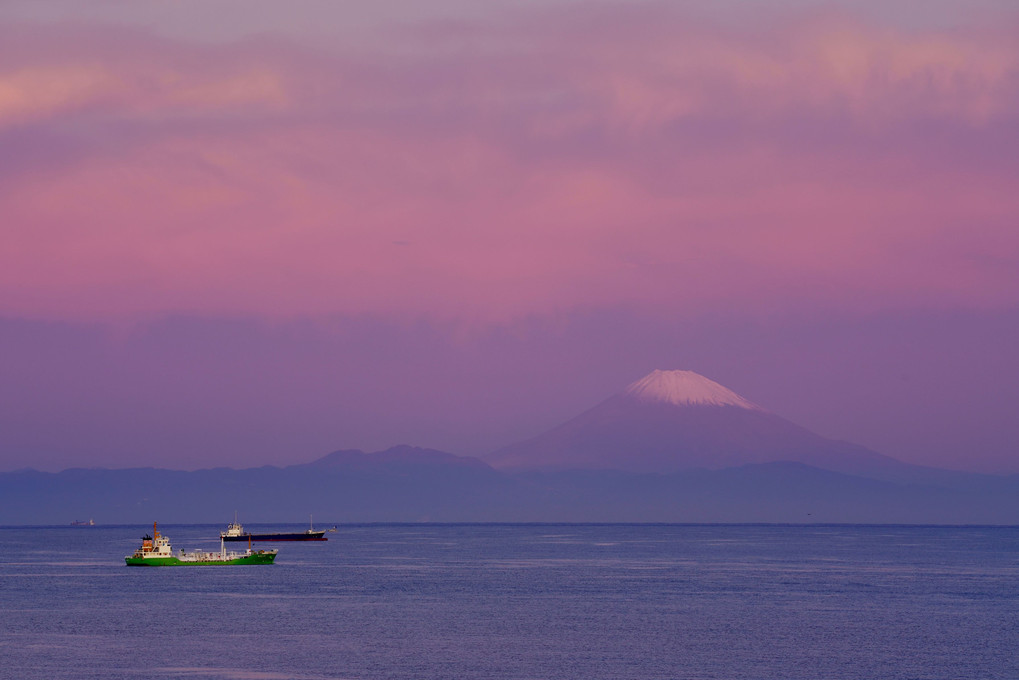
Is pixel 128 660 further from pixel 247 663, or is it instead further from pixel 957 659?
pixel 957 659

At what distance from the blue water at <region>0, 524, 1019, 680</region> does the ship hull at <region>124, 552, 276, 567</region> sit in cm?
784

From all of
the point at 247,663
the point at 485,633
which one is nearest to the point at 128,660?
the point at 247,663

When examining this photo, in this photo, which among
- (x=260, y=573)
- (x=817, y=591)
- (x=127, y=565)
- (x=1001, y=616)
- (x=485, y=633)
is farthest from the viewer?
(x=127, y=565)

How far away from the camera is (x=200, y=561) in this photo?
163875 mm

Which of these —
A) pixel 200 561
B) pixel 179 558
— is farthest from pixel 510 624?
pixel 179 558

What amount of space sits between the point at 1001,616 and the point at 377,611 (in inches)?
1884

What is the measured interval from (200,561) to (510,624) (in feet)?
269

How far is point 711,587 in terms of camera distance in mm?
128625

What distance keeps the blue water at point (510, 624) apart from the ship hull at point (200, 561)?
7.84 meters

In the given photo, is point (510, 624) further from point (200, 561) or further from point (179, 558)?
point (179, 558)

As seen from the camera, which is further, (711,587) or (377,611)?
(711,587)

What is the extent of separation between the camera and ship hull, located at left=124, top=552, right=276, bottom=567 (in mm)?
162875

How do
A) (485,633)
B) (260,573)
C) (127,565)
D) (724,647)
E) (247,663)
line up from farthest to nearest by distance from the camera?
1. (127,565)
2. (260,573)
3. (485,633)
4. (724,647)
5. (247,663)

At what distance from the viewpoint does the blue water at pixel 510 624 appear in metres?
71.2
